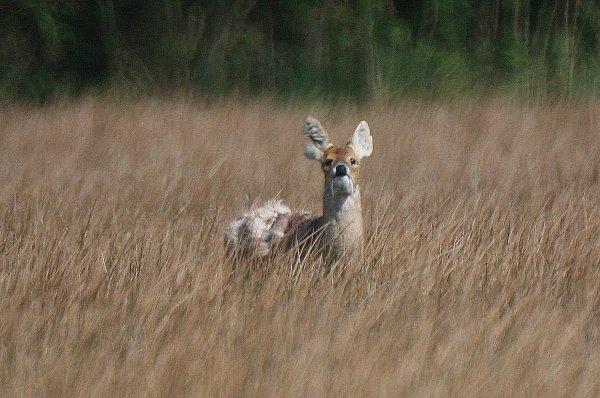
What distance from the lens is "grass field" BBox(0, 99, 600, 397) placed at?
3953mm

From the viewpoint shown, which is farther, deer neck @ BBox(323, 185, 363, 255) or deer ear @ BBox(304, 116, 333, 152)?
deer ear @ BBox(304, 116, 333, 152)

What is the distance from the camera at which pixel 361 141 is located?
5.81 metres

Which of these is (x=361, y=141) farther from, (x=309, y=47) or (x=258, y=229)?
(x=309, y=47)

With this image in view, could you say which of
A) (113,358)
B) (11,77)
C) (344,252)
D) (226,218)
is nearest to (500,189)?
(226,218)

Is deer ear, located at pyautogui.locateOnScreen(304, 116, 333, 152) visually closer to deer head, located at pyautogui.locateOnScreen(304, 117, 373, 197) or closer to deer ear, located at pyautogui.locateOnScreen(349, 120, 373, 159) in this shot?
deer head, located at pyautogui.locateOnScreen(304, 117, 373, 197)

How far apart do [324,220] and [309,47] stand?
779cm

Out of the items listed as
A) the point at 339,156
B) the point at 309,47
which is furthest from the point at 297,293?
the point at 309,47

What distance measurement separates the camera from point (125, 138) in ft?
32.3

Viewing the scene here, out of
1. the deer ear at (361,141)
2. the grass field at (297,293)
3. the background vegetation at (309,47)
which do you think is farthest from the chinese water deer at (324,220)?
the background vegetation at (309,47)

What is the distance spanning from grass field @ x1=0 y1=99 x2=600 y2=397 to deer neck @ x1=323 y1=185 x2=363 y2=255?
0.11 m

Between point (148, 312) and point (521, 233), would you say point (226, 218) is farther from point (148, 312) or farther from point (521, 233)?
point (148, 312)

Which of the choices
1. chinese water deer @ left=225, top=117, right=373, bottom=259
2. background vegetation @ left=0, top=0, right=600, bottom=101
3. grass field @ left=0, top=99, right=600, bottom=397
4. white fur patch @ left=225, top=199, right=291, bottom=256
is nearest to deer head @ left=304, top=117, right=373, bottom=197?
→ chinese water deer @ left=225, top=117, right=373, bottom=259

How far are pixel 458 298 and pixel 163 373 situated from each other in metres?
1.38

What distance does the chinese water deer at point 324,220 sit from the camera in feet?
17.9
